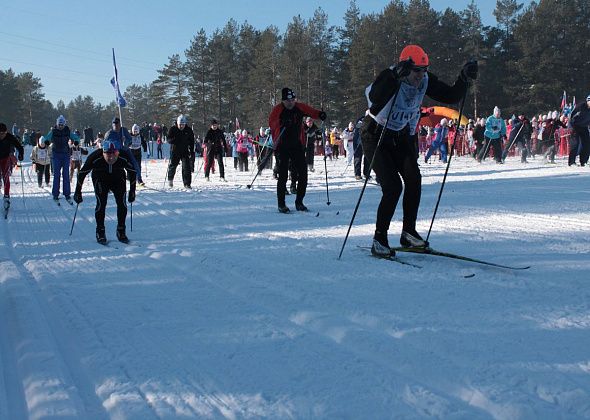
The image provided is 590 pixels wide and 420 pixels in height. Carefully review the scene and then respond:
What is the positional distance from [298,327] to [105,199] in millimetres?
5043

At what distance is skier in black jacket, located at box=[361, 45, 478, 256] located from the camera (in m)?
5.30

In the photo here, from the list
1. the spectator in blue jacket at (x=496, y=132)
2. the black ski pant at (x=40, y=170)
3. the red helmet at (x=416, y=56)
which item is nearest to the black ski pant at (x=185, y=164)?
the black ski pant at (x=40, y=170)

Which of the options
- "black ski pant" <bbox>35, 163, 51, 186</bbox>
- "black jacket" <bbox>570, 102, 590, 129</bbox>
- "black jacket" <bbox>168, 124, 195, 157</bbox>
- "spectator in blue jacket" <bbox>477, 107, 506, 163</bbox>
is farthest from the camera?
"spectator in blue jacket" <bbox>477, 107, 506, 163</bbox>

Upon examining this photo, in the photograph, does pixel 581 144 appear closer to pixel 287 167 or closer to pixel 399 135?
pixel 287 167

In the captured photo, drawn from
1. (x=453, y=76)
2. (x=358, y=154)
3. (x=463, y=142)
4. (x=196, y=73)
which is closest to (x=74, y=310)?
(x=358, y=154)

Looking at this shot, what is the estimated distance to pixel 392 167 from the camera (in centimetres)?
538

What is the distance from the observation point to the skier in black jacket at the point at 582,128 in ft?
48.1

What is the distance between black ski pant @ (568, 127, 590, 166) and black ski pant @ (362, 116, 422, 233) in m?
11.3

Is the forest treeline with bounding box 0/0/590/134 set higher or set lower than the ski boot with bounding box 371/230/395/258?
higher

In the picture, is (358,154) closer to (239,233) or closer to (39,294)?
(239,233)

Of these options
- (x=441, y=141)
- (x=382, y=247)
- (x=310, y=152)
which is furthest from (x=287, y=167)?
(x=441, y=141)

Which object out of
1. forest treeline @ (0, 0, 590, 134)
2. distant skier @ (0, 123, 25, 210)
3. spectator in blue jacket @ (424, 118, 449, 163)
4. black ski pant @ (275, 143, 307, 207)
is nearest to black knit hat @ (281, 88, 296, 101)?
black ski pant @ (275, 143, 307, 207)

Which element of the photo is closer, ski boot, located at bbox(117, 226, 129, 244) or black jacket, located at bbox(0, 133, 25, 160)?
ski boot, located at bbox(117, 226, 129, 244)

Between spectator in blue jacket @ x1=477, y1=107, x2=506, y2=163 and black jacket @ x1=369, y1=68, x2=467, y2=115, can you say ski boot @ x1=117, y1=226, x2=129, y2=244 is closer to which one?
black jacket @ x1=369, y1=68, x2=467, y2=115
